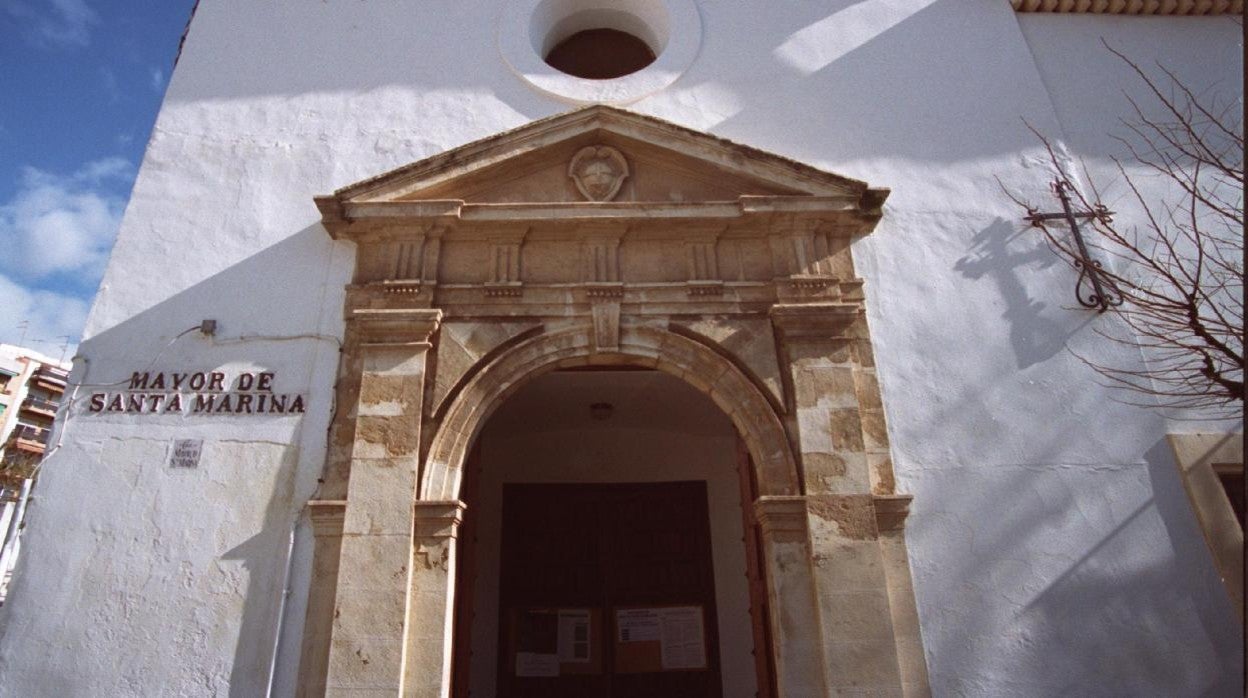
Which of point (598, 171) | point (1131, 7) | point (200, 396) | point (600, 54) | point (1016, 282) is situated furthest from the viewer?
point (600, 54)

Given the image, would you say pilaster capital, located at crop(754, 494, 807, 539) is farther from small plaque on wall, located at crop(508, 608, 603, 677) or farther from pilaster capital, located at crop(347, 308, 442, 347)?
small plaque on wall, located at crop(508, 608, 603, 677)

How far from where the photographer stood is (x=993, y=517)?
4098mm

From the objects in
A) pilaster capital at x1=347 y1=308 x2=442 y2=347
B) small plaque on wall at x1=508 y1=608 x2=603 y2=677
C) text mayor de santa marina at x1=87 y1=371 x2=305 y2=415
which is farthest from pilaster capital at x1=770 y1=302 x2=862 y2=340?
small plaque on wall at x1=508 y1=608 x2=603 y2=677

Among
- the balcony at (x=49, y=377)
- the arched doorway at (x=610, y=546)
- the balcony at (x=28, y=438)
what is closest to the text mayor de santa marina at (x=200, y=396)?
the arched doorway at (x=610, y=546)

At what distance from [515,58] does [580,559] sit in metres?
3.87

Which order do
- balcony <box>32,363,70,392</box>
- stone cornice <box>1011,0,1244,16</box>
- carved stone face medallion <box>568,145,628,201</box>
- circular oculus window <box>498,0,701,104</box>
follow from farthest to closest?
1. balcony <box>32,363,70,392</box>
2. stone cornice <box>1011,0,1244,16</box>
3. circular oculus window <box>498,0,701,104</box>
4. carved stone face medallion <box>568,145,628,201</box>

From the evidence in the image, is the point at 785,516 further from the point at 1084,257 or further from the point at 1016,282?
the point at 1084,257

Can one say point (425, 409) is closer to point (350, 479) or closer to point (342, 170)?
point (350, 479)

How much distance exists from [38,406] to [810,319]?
35.8 metres

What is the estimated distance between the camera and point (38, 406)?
30734 mm

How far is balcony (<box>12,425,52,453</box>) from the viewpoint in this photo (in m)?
27.1

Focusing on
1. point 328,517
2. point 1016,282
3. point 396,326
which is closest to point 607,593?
point 328,517

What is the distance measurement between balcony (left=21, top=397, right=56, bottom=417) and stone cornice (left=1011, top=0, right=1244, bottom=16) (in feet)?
117

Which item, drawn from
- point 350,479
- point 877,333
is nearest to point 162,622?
point 350,479
